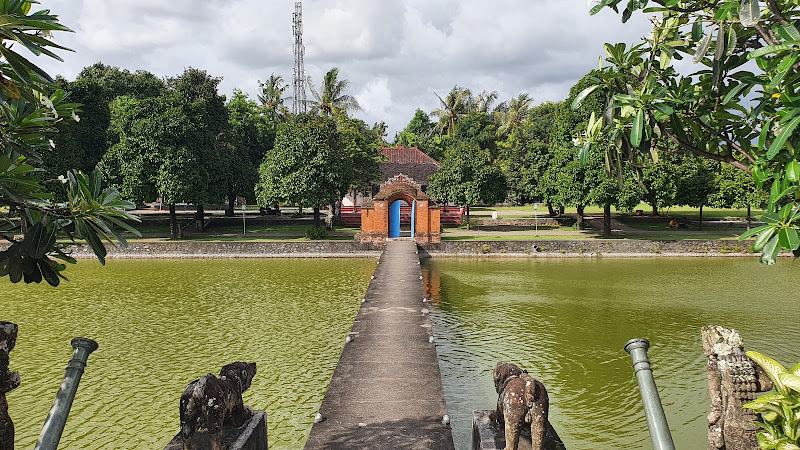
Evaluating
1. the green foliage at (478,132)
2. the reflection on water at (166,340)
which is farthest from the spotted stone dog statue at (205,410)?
the green foliage at (478,132)

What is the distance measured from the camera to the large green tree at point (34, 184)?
307cm

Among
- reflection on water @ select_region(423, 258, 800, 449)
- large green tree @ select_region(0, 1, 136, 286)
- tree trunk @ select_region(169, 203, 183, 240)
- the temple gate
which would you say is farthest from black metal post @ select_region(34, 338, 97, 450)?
tree trunk @ select_region(169, 203, 183, 240)

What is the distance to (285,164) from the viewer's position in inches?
1234

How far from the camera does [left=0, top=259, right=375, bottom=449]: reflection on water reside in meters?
8.62

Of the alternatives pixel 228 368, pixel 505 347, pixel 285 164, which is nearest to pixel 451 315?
pixel 505 347

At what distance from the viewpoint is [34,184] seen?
3266mm

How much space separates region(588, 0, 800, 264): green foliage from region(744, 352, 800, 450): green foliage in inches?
37.9

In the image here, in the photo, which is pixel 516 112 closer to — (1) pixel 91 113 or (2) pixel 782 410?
(1) pixel 91 113

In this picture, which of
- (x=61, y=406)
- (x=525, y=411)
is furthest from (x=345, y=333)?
(x=61, y=406)

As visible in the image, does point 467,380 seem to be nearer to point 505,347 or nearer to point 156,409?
point 505,347

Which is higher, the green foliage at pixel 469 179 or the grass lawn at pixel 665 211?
the green foliage at pixel 469 179

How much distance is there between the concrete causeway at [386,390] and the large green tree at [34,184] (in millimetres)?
3805

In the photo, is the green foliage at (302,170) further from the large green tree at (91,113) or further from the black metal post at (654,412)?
the black metal post at (654,412)

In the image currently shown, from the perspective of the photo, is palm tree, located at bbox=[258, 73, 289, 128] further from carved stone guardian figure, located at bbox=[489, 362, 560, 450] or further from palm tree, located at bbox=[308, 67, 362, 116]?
carved stone guardian figure, located at bbox=[489, 362, 560, 450]
